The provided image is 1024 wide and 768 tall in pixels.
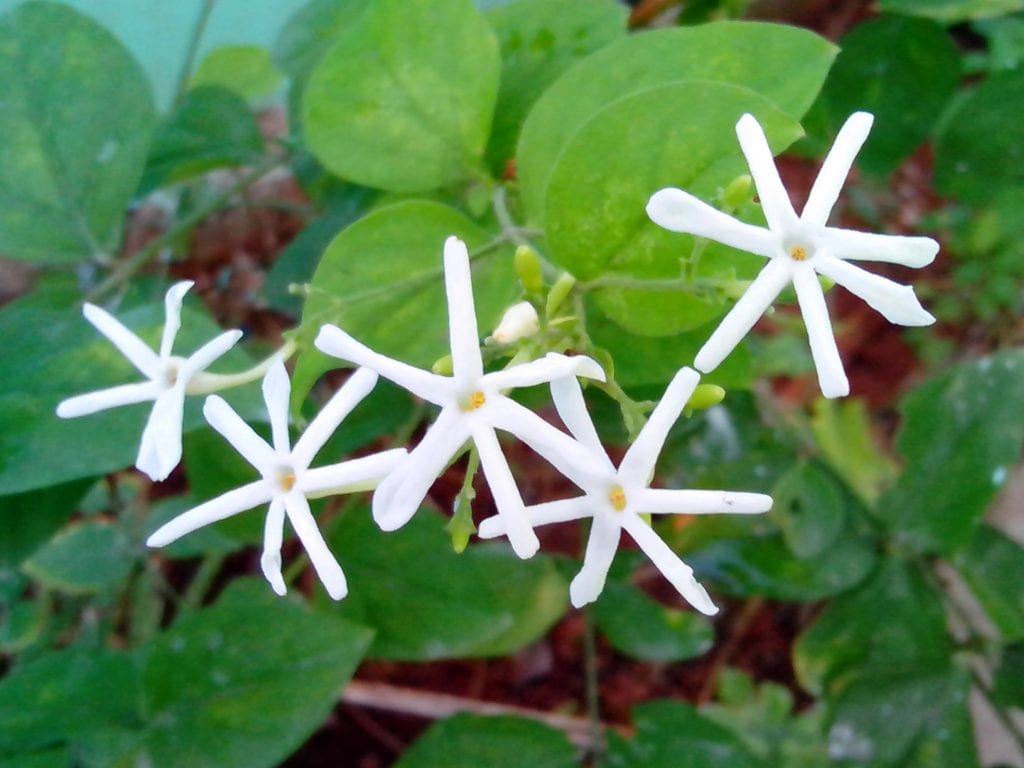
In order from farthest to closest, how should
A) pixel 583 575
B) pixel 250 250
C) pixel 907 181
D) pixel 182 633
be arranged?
pixel 907 181
pixel 250 250
pixel 182 633
pixel 583 575

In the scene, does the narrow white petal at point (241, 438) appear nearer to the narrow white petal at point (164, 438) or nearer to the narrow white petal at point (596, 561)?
the narrow white petal at point (164, 438)

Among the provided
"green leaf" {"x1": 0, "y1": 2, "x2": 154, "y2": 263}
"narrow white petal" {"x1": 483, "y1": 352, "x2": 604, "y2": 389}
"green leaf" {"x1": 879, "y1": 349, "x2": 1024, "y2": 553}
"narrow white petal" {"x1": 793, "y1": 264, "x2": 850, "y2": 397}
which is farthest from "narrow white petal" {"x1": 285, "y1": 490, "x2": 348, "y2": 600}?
"green leaf" {"x1": 879, "y1": 349, "x2": 1024, "y2": 553}

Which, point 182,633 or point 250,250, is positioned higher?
point 250,250

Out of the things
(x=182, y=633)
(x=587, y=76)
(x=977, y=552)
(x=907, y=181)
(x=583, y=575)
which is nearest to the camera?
(x=583, y=575)

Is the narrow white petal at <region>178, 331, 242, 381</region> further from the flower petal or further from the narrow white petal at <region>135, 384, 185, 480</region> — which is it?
the flower petal

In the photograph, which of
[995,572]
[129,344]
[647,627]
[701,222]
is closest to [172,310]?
[129,344]

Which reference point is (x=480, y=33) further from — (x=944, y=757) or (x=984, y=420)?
(x=944, y=757)

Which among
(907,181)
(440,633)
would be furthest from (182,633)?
(907,181)
